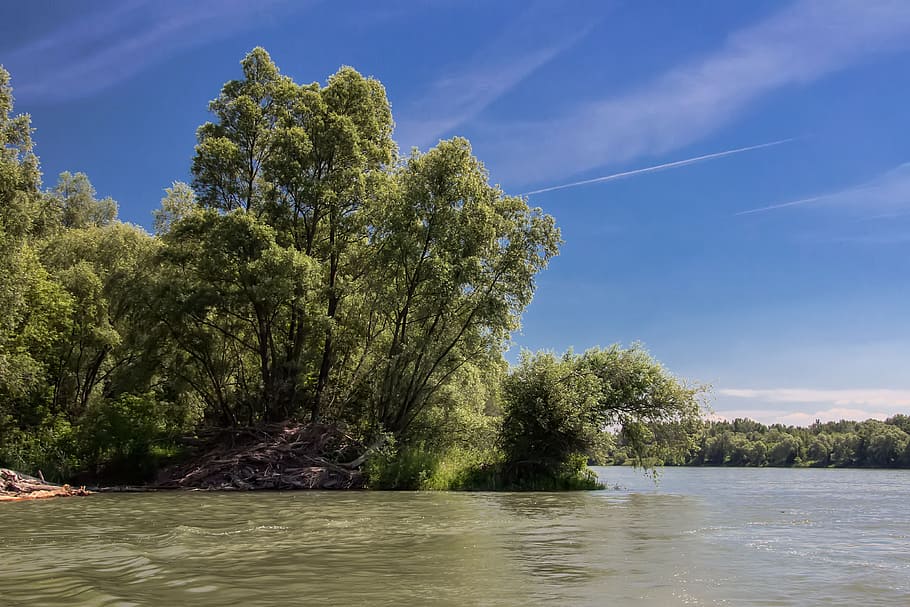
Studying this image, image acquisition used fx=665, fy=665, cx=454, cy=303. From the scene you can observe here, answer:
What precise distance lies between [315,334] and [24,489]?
12969 mm

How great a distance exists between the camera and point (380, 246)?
2945 centimetres

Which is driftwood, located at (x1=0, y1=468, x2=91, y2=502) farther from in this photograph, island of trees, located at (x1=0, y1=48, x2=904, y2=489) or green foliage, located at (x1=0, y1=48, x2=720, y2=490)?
green foliage, located at (x1=0, y1=48, x2=720, y2=490)

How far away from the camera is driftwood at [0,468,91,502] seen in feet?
66.7

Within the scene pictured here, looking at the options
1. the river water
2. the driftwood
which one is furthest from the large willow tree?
the river water

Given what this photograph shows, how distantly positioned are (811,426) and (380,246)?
428ft

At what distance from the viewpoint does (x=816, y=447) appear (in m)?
105

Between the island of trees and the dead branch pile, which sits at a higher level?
the island of trees

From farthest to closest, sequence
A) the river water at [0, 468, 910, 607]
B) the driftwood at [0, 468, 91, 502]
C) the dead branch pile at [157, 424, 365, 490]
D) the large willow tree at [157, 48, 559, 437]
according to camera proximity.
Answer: the large willow tree at [157, 48, 559, 437]
the dead branch pile at [157, 424, 365, 490]
the driftwood at [0, 468, 91, 502]
the river water at [0, 468, 910, 607]

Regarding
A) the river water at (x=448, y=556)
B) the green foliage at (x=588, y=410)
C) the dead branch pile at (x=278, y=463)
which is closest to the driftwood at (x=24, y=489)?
the river water at (x=448, y=556)

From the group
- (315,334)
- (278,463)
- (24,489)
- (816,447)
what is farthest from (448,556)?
(816,447)

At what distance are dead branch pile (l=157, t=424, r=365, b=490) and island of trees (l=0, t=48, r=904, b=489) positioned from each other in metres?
0.10

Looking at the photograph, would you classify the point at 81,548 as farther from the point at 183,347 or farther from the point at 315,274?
the point at 183,347

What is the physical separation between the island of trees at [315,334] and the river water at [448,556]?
9328 mm

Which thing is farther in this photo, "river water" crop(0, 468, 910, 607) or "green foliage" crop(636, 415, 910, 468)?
"green foliage" crop(636, 415, 910, 468)
